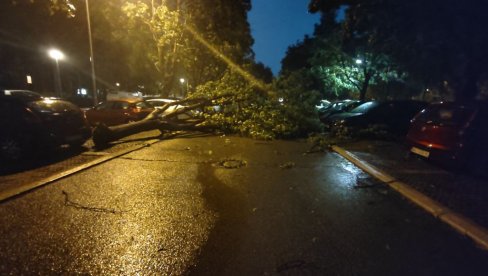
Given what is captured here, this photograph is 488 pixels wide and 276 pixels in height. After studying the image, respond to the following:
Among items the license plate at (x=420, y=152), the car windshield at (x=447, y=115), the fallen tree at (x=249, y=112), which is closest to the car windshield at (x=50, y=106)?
the fallen tree at (x=249, y=112)

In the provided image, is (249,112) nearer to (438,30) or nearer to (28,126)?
(438,30)

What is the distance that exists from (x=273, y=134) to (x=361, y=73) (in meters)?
15.2

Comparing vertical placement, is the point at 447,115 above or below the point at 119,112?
above

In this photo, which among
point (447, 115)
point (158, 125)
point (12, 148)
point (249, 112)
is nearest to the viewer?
point (447, 115)

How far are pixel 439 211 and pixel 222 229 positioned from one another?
11.1 feet

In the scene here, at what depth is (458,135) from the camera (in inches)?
243

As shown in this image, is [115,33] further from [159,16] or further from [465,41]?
[465,41]

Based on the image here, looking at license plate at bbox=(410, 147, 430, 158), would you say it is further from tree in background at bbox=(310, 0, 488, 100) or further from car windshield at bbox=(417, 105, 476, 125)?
tree in background at bbox=(310, 0, 488, 100)

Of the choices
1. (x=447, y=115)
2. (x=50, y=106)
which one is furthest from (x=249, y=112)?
(x=447, y=115)

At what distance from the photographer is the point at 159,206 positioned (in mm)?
4676

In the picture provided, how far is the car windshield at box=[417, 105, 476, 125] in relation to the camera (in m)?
6.26

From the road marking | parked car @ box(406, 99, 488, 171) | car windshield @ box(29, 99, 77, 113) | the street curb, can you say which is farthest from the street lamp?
parked car @ box(406, 99, 488, 171)

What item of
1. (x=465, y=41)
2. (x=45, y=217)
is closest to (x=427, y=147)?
(x=465, y=41)

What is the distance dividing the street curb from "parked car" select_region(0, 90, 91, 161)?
7.98 m
